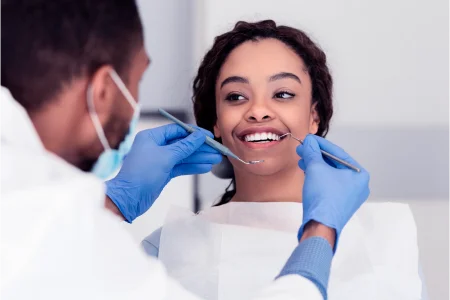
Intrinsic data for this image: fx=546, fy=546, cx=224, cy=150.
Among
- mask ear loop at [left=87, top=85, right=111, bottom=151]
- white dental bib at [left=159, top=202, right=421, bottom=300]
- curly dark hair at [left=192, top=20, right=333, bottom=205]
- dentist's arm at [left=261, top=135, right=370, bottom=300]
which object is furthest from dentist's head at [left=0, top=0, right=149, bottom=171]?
curly dark hair at [left=192, top=20, right=333, bottom=205]

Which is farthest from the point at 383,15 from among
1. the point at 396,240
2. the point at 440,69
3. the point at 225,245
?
the point at 225,245

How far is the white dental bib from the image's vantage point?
4.07ft

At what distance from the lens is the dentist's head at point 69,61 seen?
2.55 feet

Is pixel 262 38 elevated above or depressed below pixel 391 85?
above

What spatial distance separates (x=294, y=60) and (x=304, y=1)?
1.11 feet

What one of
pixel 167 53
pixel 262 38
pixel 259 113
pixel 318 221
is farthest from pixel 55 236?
pixel 167 53

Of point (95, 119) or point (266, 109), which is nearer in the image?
point (95, 119)

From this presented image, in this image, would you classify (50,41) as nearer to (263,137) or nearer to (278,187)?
(263,137)

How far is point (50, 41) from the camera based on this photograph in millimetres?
780

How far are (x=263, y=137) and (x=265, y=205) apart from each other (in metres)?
0.18

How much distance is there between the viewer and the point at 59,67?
793 mm

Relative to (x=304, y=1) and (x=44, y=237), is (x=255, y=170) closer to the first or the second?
(x=304, y=1)

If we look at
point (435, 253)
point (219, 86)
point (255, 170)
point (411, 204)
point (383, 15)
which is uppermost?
point (383, 15)

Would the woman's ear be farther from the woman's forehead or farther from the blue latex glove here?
the blue latex glove
